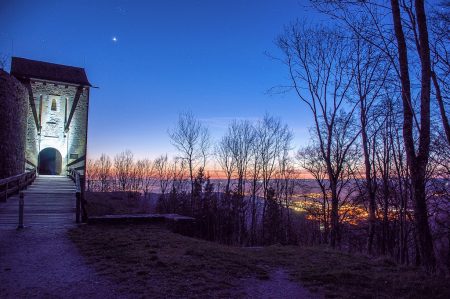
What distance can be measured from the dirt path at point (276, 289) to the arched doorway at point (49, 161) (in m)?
26.9

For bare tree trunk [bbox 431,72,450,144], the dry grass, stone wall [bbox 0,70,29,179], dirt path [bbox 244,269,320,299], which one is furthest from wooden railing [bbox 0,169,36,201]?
bare tree trunk [bbox 431,72,450,144]

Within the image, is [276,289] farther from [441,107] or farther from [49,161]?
[49,161]

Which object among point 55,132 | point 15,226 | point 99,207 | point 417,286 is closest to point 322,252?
point 417,286

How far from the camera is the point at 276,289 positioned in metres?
5.75

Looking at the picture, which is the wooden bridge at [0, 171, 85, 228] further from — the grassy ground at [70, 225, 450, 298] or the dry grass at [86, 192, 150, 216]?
the dry grass at [86, 192, 150, 216]

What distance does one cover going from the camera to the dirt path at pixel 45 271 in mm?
4953

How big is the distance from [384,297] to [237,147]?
33604 mm

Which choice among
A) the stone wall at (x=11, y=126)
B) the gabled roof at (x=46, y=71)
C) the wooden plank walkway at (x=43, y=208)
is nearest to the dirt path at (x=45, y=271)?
the wooden plank walkway at (x=43, y=208)

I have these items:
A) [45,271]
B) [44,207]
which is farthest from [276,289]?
[44,207]

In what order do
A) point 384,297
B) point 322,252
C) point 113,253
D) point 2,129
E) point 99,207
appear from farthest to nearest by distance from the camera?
point 99,207, point 2,129, point 322,252, point 113,253, point 384,297

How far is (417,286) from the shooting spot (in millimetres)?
5777

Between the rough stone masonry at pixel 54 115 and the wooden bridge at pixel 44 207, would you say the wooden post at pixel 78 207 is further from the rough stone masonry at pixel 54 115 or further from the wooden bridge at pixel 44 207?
the rough stone masonry at pixel 54 115

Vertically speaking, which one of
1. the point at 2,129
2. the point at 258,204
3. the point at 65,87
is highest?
the point at 65,87

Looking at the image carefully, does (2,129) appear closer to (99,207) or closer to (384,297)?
(99,207)
